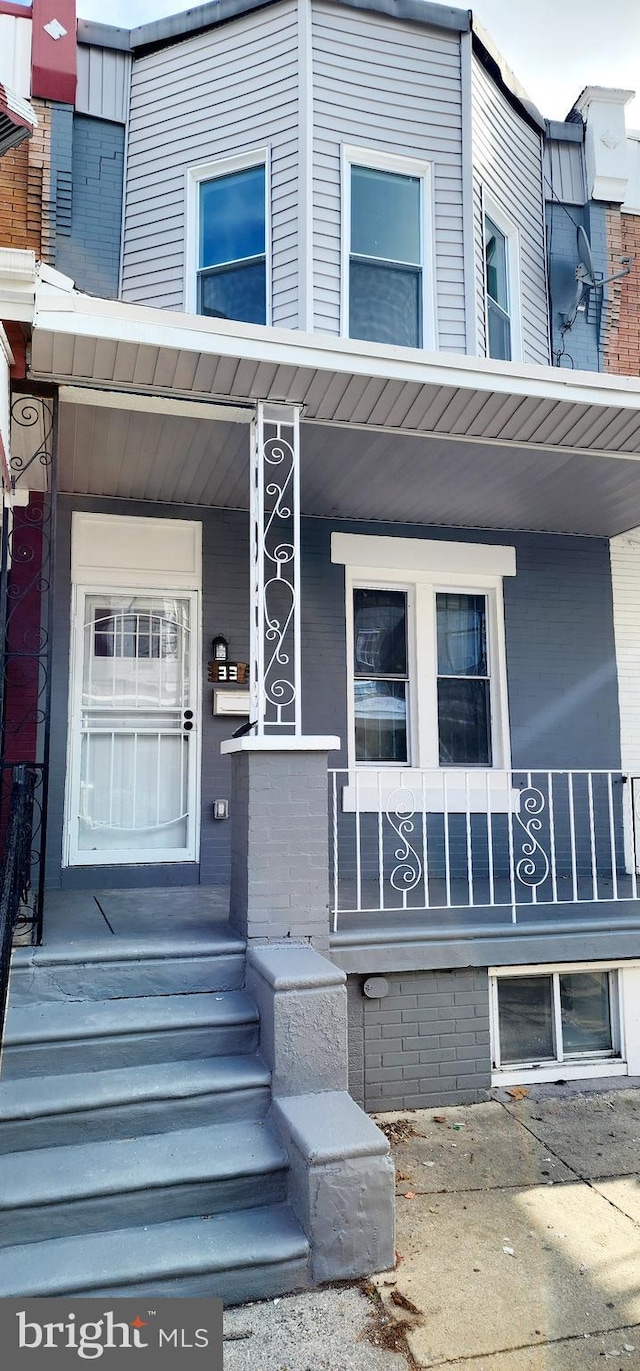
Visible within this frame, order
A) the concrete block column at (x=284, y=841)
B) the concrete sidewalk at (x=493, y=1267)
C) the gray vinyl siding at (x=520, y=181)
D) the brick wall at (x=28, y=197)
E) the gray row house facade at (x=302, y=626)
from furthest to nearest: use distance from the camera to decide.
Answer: the gray vinyl siding at (x=520, y=181) → the brick wall at (x=28, y=197) → the concrete block column at (x=284, y=841) → the gray row house facade at (x=302, y=626) → the concrete sidewalk at (x=493, y=1267)

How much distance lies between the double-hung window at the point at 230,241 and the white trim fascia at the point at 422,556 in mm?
1662

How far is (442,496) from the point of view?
18.4 feet

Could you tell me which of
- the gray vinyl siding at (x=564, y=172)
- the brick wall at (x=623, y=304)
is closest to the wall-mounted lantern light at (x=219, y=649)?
the brick wall at (x=623, y=304)

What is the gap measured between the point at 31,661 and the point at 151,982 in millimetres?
2553

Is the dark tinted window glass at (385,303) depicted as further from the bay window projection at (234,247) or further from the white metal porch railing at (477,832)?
the white metal porch railing at (477,832)

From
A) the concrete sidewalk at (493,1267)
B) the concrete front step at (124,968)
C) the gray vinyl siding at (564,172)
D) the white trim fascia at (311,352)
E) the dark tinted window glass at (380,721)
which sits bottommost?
the concrete sidewalk at (493,1267)

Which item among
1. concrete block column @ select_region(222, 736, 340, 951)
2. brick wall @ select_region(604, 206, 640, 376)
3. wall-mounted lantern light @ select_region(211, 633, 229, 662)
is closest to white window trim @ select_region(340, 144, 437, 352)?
brick wall @ select_region(604, 206, 640, 376)

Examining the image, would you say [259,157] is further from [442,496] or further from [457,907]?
[457,907]

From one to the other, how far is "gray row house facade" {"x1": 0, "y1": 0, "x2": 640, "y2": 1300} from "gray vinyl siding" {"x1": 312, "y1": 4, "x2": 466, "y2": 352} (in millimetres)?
26

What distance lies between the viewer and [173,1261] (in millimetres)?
2533

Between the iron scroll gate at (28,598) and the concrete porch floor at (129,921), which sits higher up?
the iron scroll gate at (28,598)

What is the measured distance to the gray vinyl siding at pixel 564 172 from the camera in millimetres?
7262

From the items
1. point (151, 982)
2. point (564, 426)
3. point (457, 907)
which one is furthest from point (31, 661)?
point (564, 426)

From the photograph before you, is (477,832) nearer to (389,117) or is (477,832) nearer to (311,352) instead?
(311,352)
